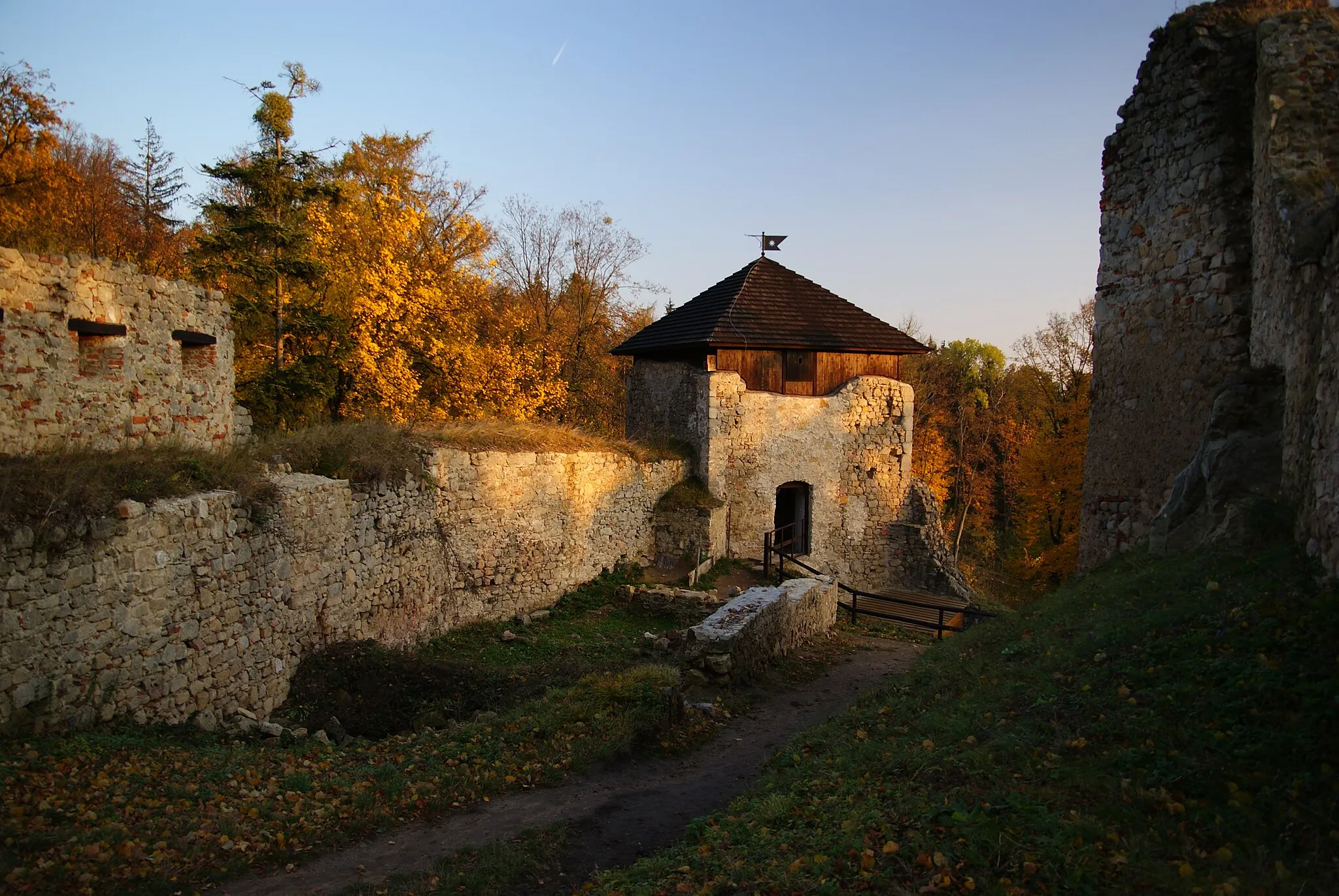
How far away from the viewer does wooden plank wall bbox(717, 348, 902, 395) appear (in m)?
19.8

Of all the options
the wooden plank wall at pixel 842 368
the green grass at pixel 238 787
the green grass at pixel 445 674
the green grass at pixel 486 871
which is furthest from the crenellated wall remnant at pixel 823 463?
the green grass at pixel 486 871

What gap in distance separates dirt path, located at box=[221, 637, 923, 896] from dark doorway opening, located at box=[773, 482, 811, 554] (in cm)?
1174

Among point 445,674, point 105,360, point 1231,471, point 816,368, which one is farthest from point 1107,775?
point 816,368

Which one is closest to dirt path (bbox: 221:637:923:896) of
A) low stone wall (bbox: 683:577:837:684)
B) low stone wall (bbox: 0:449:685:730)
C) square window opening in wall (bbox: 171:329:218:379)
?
low stone wall (bbox: 683:577:837:684)

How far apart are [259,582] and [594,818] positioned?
4.72 meters

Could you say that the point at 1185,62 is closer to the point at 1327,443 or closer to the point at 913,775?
the point at 1327,443

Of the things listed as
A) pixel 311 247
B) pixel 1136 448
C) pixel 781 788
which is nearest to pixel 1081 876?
pixel 781 788

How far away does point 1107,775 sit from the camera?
3.92m

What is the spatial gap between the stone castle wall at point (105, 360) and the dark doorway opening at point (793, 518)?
14040 mm

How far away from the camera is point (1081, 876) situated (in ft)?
10.9

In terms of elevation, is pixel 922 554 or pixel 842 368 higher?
pixel 842 368

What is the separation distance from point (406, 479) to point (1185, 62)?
35.1ft

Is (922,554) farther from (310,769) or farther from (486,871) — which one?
(486,871)

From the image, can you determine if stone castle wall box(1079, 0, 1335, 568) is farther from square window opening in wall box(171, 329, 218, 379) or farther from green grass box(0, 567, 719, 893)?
square window opening in wall box(171, 329, 218, 379)
